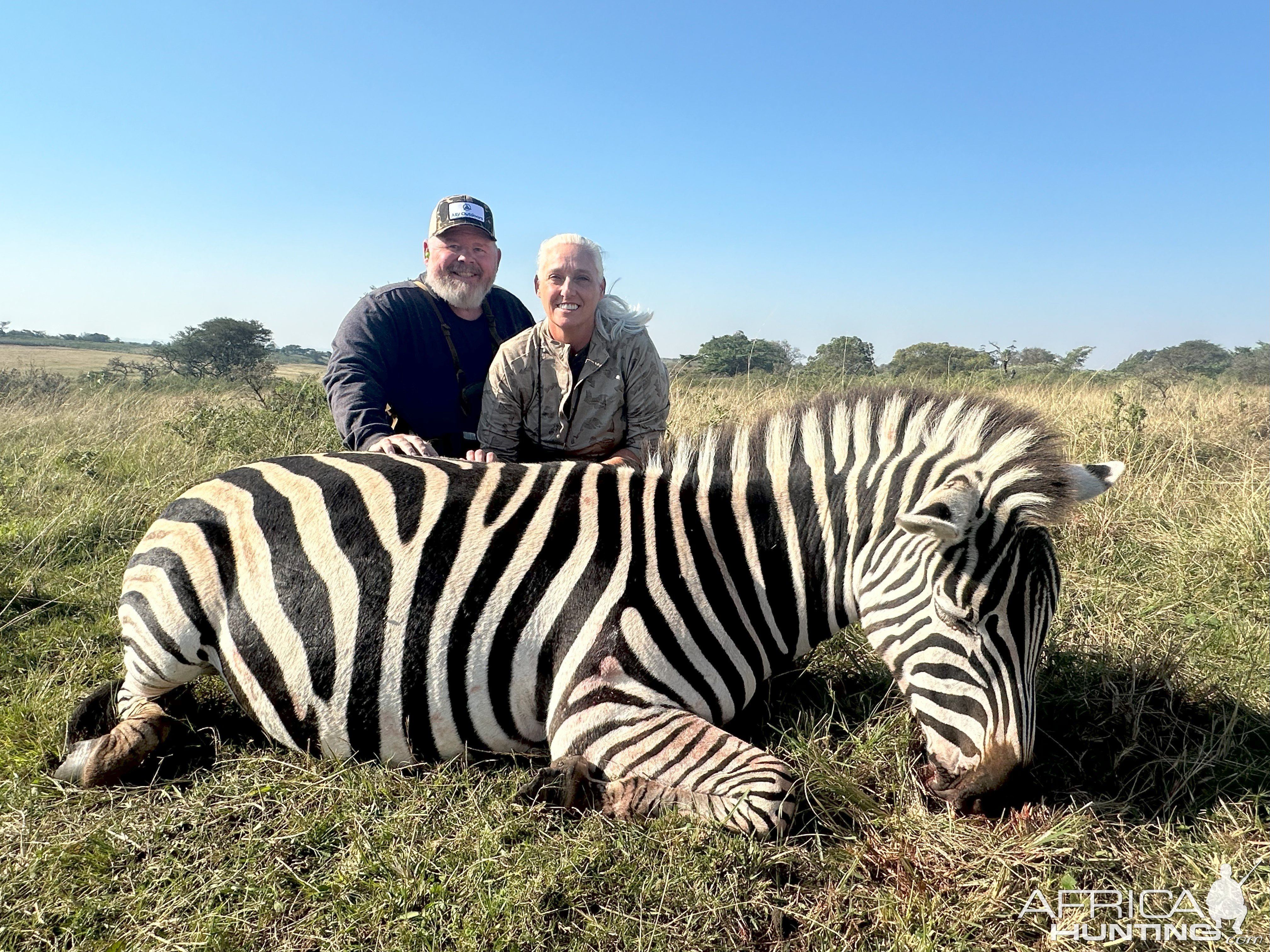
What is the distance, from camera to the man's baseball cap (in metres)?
5.13

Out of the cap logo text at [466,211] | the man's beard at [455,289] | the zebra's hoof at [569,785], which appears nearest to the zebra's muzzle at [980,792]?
the zebra's hoof at [569,785]

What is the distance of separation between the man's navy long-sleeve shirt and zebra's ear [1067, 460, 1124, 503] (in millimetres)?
3502

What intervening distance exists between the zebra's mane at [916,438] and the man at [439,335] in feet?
8.32

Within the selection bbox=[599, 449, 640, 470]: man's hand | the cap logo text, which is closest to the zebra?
bbox=[599, 449, 640, 470]: man's hand

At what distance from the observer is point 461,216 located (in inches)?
203

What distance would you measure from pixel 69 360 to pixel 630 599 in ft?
151

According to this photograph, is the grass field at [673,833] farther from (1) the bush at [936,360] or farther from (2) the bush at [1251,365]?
(2) the bush at [1251,365]

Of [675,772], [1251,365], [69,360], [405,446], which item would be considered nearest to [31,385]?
[405,446]

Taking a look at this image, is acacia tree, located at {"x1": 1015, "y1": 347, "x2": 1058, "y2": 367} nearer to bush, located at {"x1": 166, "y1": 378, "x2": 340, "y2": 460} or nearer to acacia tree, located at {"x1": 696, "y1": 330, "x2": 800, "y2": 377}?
acacia tree, located at {"x1": 696, "y1": 330, "x2": 800, "y2": 377}

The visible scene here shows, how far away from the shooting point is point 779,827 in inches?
88.5

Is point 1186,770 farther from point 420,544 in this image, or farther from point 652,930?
point 420,544

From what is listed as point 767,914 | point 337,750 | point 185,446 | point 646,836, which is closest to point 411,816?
point 337,750

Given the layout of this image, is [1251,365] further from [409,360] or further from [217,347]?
[217,347]

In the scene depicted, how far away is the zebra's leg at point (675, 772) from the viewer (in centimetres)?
226
